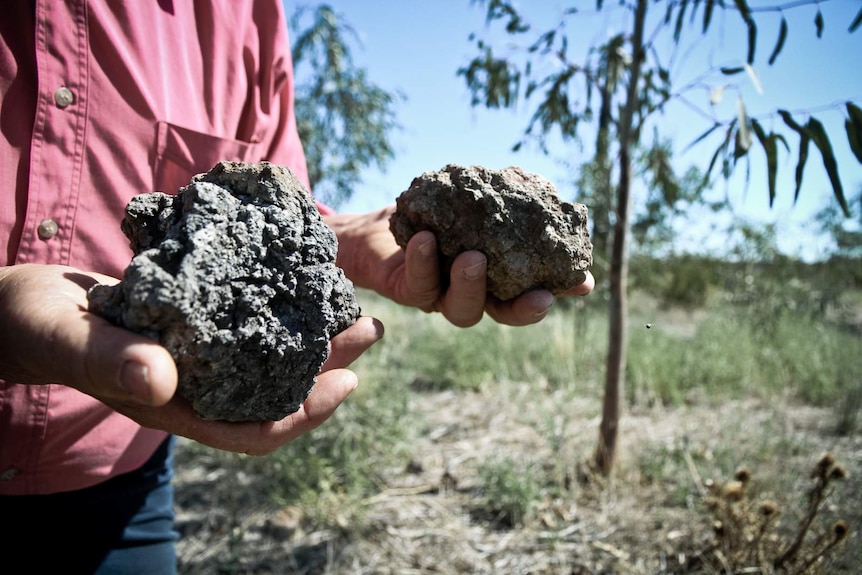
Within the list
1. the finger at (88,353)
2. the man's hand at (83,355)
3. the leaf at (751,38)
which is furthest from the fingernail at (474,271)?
the leaf at (751,38)

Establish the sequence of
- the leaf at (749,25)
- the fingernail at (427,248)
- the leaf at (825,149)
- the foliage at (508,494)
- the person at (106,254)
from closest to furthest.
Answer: the person at (106,254), the fingernail at (427,248), the leaf at (825,149), the leaf at (749,25), the foliage at (508,494)

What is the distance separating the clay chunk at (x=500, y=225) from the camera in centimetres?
179

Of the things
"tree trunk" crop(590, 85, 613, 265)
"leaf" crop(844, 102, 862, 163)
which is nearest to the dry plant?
"leaf" crop(844, 102, 862, 163)

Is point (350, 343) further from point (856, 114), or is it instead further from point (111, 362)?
point (856, 114)

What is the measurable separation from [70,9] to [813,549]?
293 cm

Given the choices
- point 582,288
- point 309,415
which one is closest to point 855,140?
point 582,288

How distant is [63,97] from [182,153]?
30 centimetres

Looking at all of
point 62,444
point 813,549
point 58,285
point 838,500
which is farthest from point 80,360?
point 838,500

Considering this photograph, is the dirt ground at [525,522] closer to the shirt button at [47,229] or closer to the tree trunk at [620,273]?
the tree trunk at [620,273]

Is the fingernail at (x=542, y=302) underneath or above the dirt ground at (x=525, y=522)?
above

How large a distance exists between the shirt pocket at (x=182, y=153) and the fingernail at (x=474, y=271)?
786 mm

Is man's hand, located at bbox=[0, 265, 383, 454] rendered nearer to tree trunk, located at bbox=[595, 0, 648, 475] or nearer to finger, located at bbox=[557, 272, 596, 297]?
finger, located at bbox=[557, 272, 596, 297]

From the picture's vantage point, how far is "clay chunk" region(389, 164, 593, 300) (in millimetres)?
1795

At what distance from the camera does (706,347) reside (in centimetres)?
501
